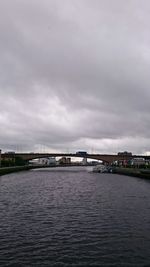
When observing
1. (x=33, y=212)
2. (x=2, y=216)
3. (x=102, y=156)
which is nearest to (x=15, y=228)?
(x=2, y=216)

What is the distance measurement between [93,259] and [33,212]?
13769 millimetres

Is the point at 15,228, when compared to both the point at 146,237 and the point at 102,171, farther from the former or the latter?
the point at 102,171

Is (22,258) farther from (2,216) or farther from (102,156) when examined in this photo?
(102,156)

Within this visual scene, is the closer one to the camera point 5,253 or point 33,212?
point 5,253

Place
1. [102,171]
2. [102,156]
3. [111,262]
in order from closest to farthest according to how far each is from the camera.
A: [111,262], [102,171], [102,156]

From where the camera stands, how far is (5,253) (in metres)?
17.6

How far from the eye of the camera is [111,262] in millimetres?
16484

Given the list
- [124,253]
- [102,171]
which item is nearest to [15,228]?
[124,253]

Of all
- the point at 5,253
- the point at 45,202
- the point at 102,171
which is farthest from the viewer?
the point at 102,171

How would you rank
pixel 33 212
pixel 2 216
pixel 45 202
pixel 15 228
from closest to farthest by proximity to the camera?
pixel 15 228 → pixel 2 216 → pixel 33 212 → pixel 45 202

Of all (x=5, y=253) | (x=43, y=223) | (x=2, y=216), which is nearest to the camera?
(x=5, y=253)

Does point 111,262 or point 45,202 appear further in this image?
point 45,202

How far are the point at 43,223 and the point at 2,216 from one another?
4210mm

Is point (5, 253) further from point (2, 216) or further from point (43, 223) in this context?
point (2, 216)
